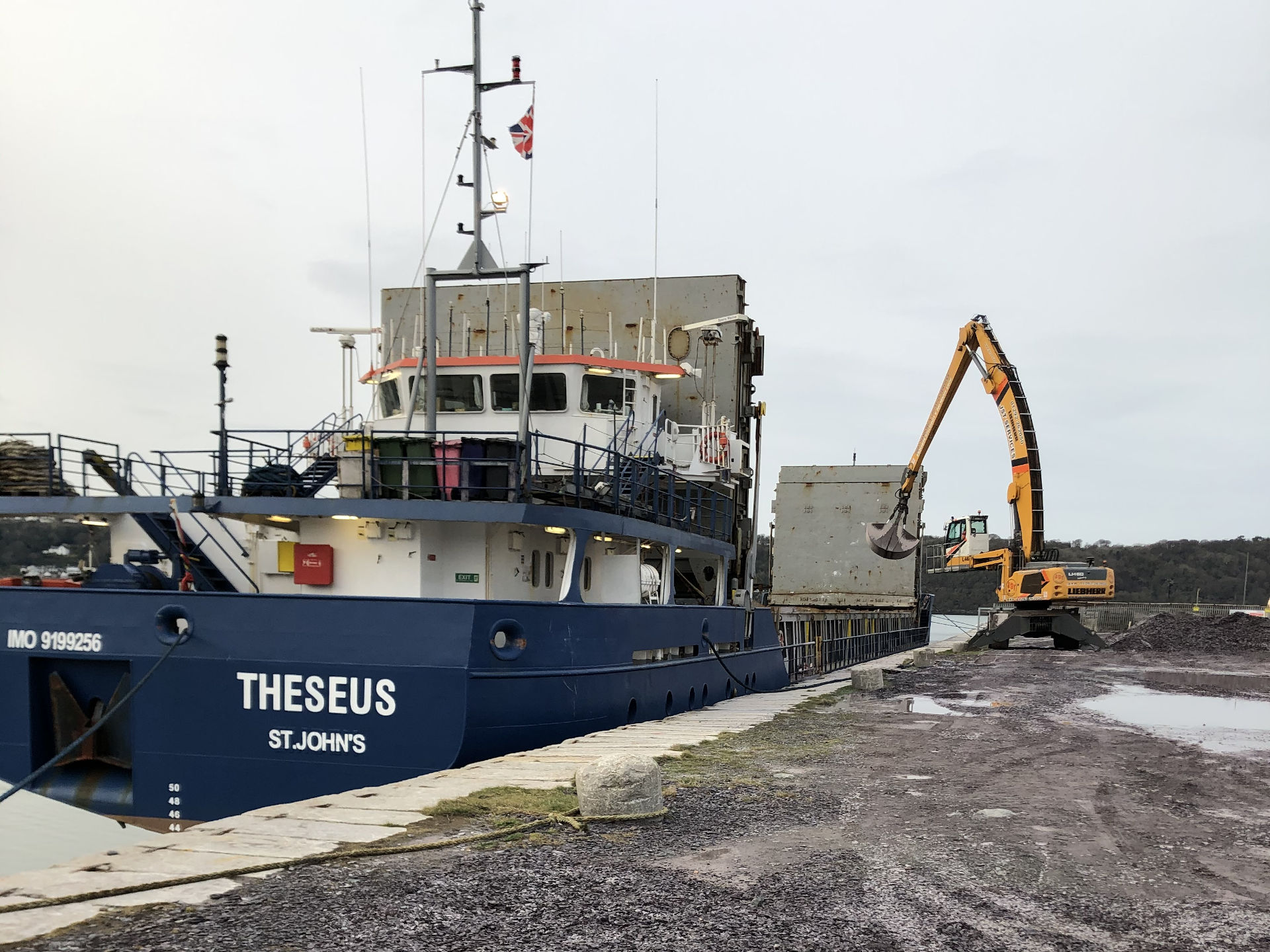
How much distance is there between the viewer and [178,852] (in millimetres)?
5180

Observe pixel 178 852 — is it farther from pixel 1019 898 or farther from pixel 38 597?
pixel 38 597

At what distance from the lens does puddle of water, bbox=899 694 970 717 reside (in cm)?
1273

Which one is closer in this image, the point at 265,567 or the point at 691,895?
the point at 691,895

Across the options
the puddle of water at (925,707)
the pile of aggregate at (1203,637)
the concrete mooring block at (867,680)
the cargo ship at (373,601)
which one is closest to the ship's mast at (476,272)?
the cargo ship at (373,601)

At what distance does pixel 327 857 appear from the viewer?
5137 mm

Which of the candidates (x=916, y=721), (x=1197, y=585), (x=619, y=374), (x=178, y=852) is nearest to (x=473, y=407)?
(x=619, y=374)

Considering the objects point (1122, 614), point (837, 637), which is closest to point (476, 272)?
point (837, 637)

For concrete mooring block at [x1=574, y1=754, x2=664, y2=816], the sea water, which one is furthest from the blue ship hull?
the sea water

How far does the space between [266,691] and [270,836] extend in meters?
3.06

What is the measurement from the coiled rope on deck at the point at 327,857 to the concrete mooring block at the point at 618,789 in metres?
0.04

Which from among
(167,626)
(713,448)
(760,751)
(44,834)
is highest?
(713,448)

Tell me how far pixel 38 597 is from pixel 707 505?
30.2ft

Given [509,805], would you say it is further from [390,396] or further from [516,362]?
[390,396]

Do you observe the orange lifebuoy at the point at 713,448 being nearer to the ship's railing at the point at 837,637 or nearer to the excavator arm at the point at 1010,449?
the ship's railing at the point at 837,637
